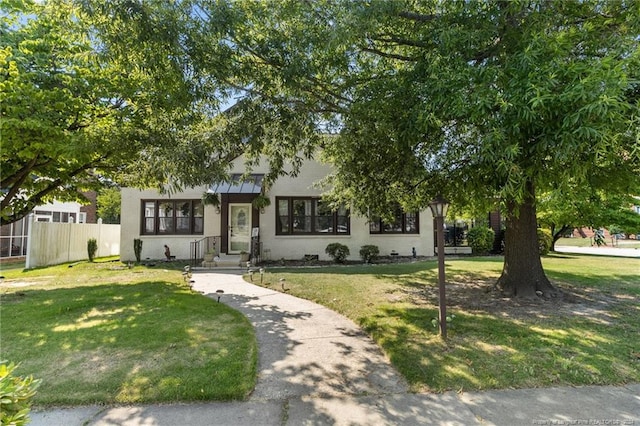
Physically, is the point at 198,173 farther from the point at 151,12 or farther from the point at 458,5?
the point at 458,5

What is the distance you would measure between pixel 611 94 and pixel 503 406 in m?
3.12

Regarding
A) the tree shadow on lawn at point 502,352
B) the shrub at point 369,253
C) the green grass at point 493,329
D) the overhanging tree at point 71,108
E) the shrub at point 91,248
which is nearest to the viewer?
the tree shadow on lawn at point 502,352

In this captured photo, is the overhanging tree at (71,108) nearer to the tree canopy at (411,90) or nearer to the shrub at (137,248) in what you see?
the tree canopy at (411,90)

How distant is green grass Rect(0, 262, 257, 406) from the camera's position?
11.7ft

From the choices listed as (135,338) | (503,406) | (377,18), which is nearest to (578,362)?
(503,406)

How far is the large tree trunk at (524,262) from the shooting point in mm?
7512

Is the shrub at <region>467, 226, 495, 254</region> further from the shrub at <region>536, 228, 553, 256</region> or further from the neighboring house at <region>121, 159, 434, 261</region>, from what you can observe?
the neighboring house at <region>121, 159, 434, 261</region>

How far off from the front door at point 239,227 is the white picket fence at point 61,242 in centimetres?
821

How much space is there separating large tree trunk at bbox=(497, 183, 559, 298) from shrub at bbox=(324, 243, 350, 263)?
24.4ft

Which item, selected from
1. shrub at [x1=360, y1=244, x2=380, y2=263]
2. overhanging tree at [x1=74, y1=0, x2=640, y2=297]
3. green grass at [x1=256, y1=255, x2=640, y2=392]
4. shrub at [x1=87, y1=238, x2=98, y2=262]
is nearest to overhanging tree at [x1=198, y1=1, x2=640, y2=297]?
overhanging tree at [x1=74, y1=0, x2=640, y2=297]

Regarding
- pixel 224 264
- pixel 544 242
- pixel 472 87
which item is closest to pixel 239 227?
pixel 224 264

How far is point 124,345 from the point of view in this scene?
15.8ft

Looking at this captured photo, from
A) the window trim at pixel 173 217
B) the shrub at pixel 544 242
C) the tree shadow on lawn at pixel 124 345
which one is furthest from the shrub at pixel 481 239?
the tree shadow on lawn at pixel 124 345

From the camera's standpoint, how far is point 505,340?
488 cm
